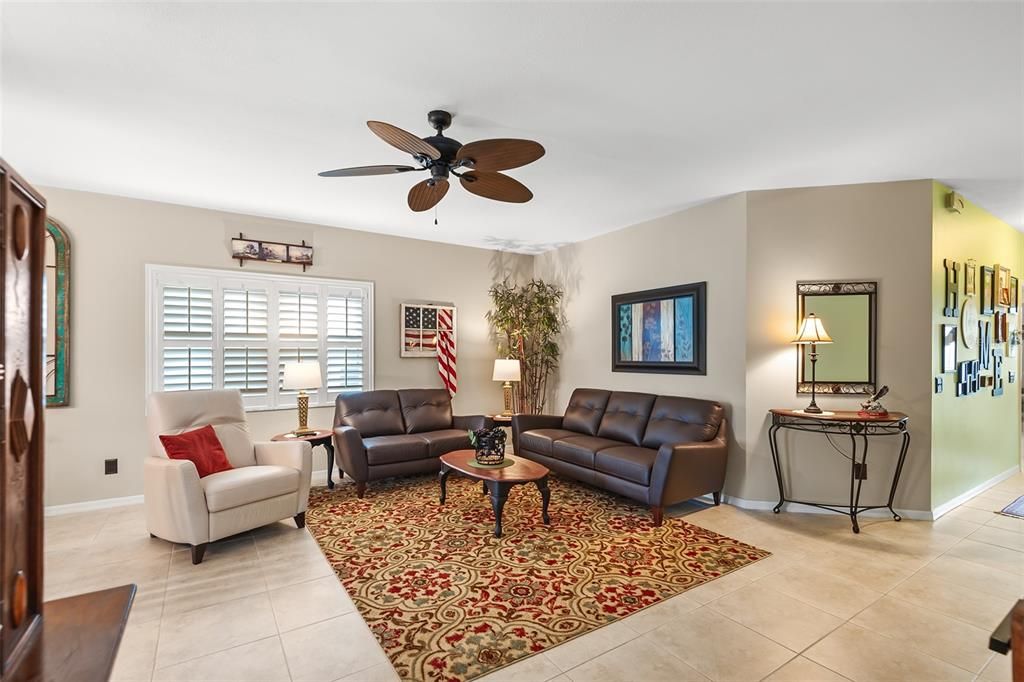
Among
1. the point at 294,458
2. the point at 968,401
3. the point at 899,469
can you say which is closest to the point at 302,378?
the point at 294,458

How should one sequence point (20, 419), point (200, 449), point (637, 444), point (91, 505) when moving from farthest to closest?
point (637, 444) < point (91, 505) < point (200, 449) < point (20, 419)

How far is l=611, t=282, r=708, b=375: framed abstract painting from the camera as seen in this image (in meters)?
4.71

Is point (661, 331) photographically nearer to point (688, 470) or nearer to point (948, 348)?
point (688, 470)

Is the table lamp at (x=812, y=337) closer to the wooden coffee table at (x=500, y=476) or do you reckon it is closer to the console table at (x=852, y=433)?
the console table at (x=852, y=433)

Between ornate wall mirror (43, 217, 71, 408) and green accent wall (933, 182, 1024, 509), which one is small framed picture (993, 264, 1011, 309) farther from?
ornate wall mirror (43, 217, 71, 408)

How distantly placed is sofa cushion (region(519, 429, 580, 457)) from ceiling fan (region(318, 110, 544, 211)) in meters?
2.62

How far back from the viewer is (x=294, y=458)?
12.3ft

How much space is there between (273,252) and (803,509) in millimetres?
5459

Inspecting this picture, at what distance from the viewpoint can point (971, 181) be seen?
393 cm

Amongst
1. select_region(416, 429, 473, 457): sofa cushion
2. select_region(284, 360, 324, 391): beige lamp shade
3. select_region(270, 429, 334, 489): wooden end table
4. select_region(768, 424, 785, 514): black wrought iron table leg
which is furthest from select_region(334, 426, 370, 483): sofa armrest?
select_region(768, 424, 785, 514): black wrought iron table leg

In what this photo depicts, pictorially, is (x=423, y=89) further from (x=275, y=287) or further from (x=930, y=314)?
(x=930, y=314)

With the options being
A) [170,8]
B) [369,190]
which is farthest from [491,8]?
[369,190]

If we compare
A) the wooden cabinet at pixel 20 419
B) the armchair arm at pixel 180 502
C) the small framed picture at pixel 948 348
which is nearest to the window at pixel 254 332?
the armchair arm at pixel 180 502

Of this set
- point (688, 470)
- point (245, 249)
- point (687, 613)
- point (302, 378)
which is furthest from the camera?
point (245, 249)
